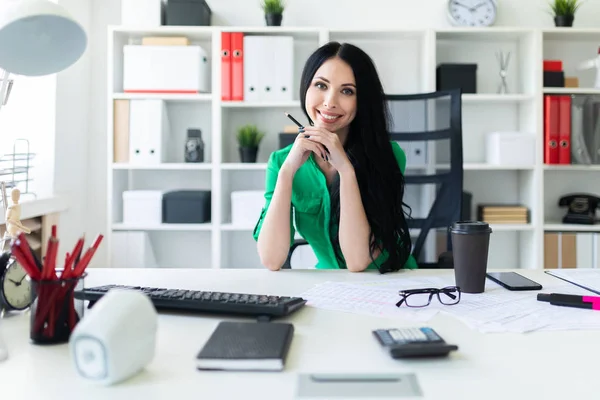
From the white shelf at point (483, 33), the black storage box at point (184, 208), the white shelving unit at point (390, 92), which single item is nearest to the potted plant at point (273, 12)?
the white shelving unit at point (390, 92)

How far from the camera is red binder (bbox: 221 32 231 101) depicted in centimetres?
312

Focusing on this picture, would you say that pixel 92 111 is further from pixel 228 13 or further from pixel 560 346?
pixel 560 346

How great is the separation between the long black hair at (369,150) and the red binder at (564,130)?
5.57 feet

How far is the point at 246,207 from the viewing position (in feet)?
10.4

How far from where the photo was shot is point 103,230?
11.1 ft

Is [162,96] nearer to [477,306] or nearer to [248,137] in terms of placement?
[248,137]

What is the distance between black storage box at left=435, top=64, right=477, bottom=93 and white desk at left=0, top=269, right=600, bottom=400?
7.79 ft

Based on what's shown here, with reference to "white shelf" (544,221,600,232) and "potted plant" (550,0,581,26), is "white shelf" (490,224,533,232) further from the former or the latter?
"potted plant" (550,0,581,26)

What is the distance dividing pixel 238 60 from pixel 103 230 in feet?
4.09

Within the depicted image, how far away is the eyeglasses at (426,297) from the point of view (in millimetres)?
1069

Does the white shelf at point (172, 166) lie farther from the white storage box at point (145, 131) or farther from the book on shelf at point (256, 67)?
the book on shelf at point (256, 67)

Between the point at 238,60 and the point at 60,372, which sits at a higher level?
the point at 238,60

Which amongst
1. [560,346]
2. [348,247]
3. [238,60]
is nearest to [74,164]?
[238,60]

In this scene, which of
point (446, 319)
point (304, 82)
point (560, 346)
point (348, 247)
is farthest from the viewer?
point (304, 82)
